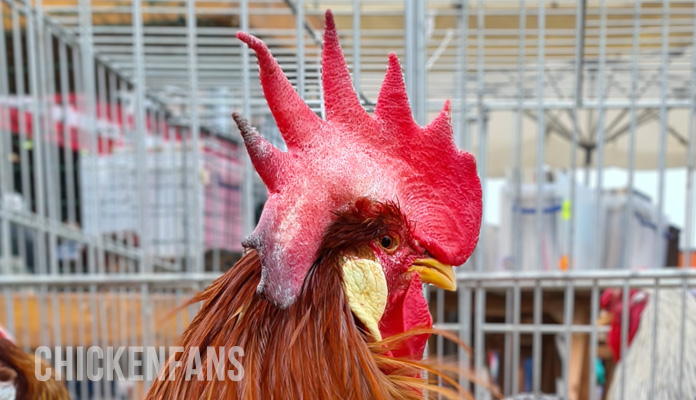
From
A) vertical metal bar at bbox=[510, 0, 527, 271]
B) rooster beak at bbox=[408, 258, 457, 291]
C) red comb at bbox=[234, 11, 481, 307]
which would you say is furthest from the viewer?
vertical metal bar at bbox=[510, 0, 527, 271]

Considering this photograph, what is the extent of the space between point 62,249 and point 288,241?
12.0ft

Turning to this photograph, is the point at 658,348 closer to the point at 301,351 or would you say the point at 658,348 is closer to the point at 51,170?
the point at 301,351

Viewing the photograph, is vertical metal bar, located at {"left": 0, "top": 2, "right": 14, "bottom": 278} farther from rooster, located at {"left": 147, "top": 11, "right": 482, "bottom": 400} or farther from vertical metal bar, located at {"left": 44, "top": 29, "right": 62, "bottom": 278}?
rooster, located at {"left": 147, "top": 11, "right": 482, "bottom": 400}

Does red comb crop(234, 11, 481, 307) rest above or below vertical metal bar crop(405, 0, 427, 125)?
below

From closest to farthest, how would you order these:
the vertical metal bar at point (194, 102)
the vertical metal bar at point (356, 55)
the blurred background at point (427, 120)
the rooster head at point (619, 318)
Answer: the vertical metal bar at point (356, 55)
the vertical metal bar at point (194, 102)
the blurred background at point (427, 120)
the rooster head at point (619, 318)

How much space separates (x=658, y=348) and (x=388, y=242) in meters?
2.03

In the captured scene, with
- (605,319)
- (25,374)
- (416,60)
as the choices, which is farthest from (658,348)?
(25,374)

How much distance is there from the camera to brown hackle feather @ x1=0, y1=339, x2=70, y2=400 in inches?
43.8

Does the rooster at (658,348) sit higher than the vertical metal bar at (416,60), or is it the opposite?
the vertical metal bar at (416,60)

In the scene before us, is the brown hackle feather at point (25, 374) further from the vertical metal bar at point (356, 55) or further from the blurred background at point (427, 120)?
the vertical metal bar at point (356, 55)

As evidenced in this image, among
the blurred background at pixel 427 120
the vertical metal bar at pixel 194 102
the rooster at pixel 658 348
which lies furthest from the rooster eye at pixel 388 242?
the rooster at pixel 658 348

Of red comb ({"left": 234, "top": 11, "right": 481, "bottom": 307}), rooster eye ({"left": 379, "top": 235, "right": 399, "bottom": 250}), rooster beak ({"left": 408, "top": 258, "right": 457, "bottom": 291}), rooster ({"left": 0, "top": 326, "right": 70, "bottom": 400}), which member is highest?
red comb ({"left": 234, "top": 11, "right": 481, "bottom": 307})

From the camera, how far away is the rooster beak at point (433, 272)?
771 millimetres

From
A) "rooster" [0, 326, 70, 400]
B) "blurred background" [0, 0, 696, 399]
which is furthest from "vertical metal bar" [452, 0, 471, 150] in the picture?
"rooster" [0, 326, 70, 400]
